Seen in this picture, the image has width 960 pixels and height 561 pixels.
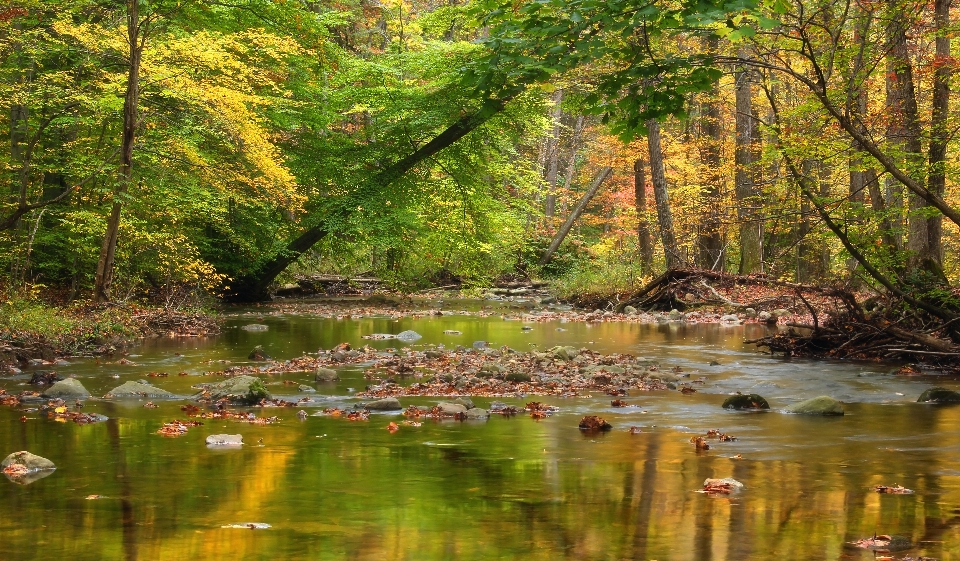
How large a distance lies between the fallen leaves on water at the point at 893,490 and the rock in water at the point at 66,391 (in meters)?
7.54

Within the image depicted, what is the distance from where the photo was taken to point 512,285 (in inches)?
1348

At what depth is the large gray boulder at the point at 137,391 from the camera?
9.67 metres

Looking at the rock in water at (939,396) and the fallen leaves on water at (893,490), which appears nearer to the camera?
the fallen leaves on water at (893,490)

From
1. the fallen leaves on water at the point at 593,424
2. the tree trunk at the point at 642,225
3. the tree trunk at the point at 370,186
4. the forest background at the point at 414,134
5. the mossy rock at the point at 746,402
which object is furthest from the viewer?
the tree trunk at the point at 642,225

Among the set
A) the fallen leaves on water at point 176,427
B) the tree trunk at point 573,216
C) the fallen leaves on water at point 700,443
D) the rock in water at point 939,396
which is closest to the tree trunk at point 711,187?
the tree trunk at point 573,216

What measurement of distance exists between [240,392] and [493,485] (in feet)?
14.0

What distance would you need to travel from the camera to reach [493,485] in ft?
19.2

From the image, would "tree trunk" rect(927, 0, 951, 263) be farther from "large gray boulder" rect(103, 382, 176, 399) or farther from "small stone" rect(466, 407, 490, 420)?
"large gray boulder" rect(103, 382, 176, 399)

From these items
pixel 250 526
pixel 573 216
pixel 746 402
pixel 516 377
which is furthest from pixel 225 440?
pixel 573 216

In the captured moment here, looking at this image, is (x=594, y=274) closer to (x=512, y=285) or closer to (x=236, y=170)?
(x=512, y=285)

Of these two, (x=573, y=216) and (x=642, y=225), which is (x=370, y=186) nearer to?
(x=642, y=225)

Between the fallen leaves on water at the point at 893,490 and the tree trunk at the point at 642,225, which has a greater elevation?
the tree trunk at the point at 642,225

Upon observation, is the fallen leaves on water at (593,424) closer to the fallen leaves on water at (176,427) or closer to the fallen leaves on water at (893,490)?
the fallen leaves on water at (893,490)

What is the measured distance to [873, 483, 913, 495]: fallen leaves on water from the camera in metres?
5.62
